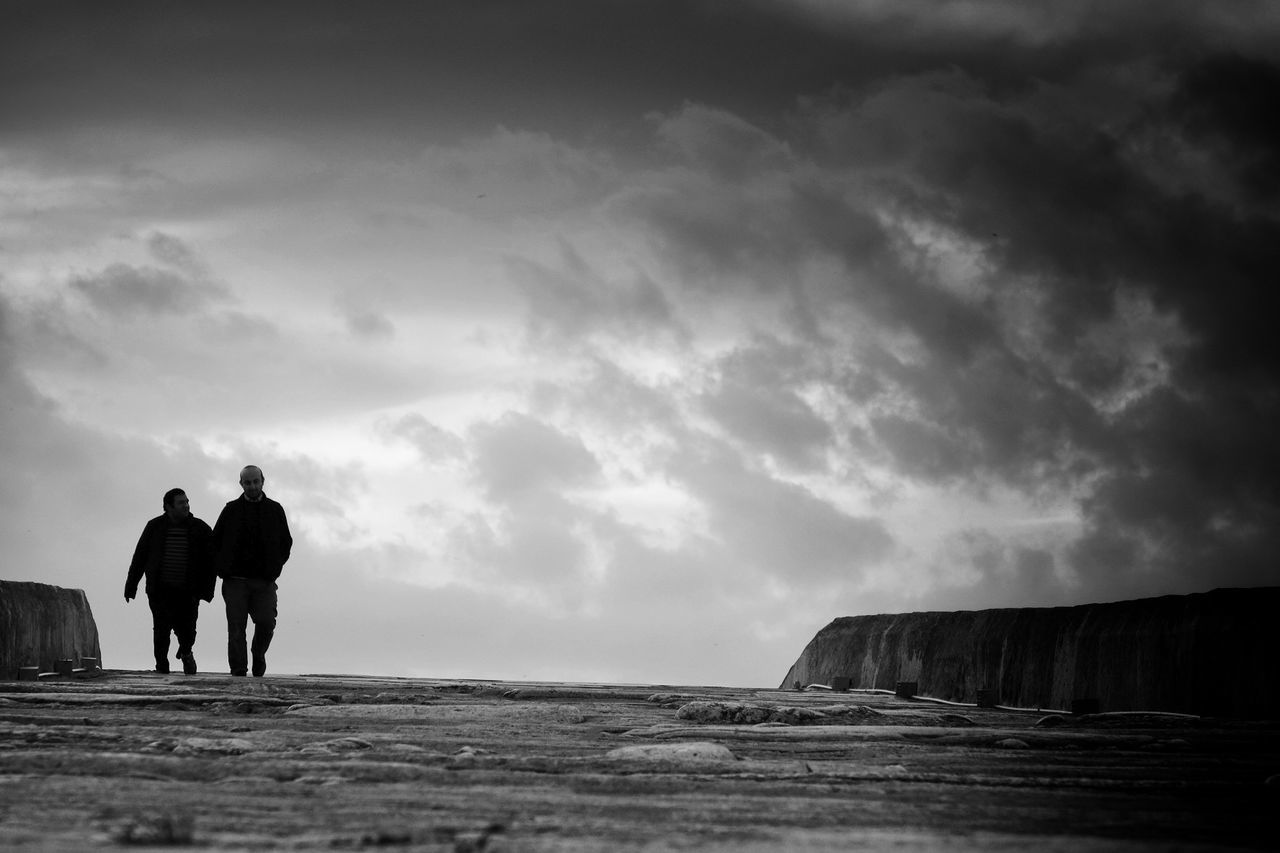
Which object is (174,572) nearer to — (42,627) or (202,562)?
(202,562)

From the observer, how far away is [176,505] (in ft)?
46.5

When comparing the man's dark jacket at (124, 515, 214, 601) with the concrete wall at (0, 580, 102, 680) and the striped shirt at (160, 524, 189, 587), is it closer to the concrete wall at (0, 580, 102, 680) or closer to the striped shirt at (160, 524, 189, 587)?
the striped shirt at (160, 524, 189, 587)

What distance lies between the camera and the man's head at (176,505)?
1417 cm

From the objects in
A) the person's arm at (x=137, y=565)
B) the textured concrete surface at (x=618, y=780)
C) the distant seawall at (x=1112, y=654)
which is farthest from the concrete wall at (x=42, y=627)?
the distant seawall at (x=1112, y=654)

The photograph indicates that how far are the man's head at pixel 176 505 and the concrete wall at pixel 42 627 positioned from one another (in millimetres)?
1154

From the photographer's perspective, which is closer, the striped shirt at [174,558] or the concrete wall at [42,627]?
the concrete wall at [42,627]

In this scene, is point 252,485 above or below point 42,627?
above

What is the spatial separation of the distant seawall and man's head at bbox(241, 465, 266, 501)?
5757 mm

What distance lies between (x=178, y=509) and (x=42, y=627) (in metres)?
1.71

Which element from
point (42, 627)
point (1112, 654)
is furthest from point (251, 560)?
point (1112, 654)

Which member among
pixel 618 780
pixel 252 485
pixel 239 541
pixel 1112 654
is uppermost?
pixel 252 485

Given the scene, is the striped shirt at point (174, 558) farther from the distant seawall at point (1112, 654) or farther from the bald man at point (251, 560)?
the distant seawall at point (1112, 654)

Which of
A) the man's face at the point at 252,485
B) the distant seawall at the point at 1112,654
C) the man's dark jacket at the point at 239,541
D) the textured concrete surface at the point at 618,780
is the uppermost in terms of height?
the man's face at the point at 252,485

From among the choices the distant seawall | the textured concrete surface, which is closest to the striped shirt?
the textured concrete surface
